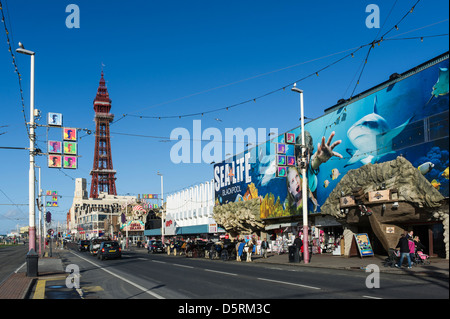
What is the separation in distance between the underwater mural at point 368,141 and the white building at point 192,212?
561 inches

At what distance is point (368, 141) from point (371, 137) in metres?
0.36

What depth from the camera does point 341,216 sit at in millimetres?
27297

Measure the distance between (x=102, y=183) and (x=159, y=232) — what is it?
93.1 metres

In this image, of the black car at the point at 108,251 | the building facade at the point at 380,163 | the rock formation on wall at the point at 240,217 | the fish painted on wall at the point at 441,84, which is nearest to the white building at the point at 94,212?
the rock formation on wall at the point at 240,217

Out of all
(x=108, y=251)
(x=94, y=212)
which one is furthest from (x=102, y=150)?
(x=108, y=251)

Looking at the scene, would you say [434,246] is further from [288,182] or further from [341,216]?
[288,182]

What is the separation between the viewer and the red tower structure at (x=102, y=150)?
151000 mm

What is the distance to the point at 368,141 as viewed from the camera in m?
26.2

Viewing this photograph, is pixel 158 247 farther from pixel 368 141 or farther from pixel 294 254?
pixel 368 141

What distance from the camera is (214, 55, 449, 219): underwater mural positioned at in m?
21.5

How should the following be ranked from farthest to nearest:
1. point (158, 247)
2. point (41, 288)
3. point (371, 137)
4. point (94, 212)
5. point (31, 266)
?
point (94, 212) → point (158, 247) → point (371, 137) → point (31, 266) → point (41, 288)
